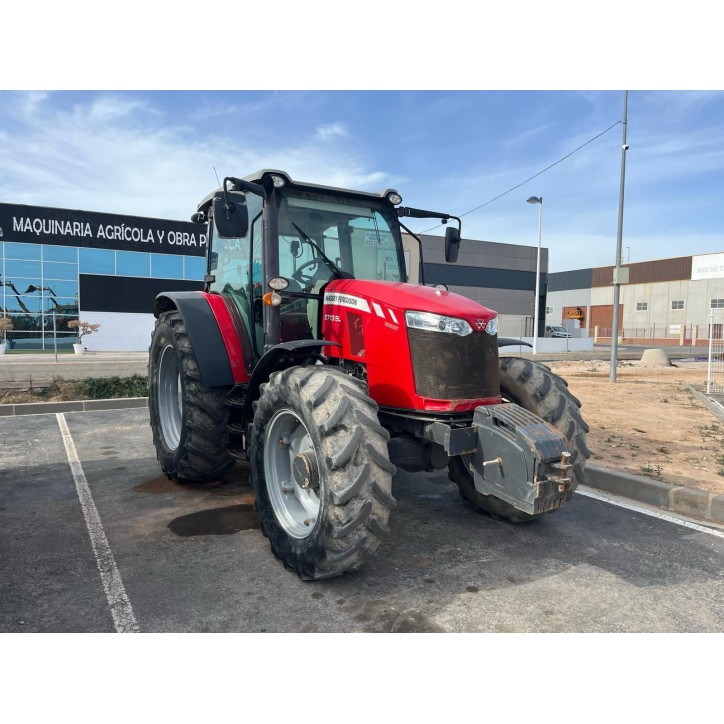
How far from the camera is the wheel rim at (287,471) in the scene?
3781 mm

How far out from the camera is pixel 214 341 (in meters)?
4.97

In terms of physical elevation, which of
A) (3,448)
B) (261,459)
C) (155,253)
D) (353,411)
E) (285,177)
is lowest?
(3,448)

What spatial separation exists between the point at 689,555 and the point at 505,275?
167ft

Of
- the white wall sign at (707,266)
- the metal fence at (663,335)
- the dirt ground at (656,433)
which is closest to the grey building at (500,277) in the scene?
the metal fence at (663,335)

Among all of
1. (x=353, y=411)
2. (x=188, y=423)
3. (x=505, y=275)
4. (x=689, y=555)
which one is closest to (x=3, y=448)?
(x=188, y=423)

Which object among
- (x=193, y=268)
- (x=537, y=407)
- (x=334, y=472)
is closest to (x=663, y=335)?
(x=193, y=268)

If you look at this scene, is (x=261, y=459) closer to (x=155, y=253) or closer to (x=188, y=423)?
(x=188, y=423)

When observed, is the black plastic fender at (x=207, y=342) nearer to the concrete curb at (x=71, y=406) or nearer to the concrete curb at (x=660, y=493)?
the concrete curb at (x=660, y=493)

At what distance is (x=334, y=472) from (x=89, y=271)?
1068 inches

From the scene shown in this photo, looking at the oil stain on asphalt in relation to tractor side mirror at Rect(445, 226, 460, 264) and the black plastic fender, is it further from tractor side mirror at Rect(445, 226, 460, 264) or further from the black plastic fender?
tractor side mirror at Rect(445, 226, 460, 264)

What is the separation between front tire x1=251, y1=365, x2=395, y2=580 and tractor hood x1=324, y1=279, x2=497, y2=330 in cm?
64

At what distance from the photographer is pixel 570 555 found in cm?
388

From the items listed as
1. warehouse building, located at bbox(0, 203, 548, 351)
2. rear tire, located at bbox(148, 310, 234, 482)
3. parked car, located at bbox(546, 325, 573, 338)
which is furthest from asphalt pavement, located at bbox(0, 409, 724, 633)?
parked car, located at bbox(546, 325, 573, 338)

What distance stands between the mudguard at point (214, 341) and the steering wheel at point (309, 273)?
3.21 ft
